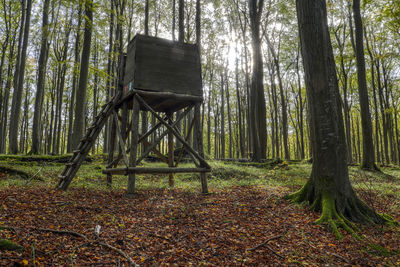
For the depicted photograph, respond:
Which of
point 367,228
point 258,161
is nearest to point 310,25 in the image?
point 367,228

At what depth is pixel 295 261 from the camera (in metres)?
3.49

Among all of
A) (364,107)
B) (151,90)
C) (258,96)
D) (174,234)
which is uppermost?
(258,96)

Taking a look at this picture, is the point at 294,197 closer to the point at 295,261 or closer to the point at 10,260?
the point at 295,261

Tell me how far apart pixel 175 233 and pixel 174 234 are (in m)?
0.03

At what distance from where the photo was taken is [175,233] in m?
4.18

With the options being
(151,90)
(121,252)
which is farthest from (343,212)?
(151,90)

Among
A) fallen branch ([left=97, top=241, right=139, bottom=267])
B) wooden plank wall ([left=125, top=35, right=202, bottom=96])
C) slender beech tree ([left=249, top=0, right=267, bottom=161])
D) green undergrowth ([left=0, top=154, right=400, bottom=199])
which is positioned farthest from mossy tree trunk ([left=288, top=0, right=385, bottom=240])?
slender beech tree ([left=249, top=0, right=267, bottom=161])

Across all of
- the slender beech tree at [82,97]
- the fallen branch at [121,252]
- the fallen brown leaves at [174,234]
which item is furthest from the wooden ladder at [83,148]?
the slender beech tree at [82,97]

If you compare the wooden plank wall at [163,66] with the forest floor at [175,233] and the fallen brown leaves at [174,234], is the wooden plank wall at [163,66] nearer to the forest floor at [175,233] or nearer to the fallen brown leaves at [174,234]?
the forest floor at [175,233]

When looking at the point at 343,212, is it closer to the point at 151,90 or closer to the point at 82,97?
the point at 151,90

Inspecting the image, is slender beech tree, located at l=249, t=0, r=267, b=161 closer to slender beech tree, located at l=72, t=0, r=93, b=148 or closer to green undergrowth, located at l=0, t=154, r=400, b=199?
green undergrowth, located at l=0, t=154, r=400, b=199

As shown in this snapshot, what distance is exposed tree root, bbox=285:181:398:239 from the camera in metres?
4.81

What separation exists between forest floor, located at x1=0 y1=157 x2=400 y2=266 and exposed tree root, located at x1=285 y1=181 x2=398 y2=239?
211mm

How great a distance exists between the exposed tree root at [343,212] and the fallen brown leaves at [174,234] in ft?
0.80
